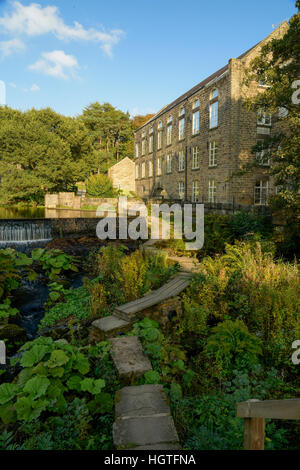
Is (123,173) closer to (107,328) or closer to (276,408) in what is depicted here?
(107,328)

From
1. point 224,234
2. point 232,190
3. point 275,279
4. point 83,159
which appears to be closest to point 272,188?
point 232,190

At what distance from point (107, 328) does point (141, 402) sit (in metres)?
1.63

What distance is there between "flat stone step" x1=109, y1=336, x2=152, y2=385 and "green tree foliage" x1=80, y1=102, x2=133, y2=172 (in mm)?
52459

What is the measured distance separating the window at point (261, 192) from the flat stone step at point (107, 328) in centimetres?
1829

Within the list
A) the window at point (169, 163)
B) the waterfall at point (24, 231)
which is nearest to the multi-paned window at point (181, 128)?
the window at point (169, 163)

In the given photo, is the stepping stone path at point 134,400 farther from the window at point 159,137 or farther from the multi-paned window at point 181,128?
the window at point 159,137

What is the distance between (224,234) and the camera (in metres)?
10.4

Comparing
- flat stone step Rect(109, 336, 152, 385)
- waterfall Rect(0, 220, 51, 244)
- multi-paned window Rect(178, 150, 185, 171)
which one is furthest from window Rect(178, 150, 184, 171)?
flat stone step Rect(109, 336, 152, 385)

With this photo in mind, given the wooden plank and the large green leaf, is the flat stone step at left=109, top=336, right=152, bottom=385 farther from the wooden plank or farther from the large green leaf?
the wooden plank

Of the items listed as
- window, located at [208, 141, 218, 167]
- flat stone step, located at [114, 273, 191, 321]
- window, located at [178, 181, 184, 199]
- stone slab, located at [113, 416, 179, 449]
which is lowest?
stone slab, located at [113, 416, 179, 449]

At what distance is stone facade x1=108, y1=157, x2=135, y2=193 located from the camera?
42.6m

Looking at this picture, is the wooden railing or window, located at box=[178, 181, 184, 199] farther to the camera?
window, located at box=[178, 181, 184, 199]

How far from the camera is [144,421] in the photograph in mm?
2693

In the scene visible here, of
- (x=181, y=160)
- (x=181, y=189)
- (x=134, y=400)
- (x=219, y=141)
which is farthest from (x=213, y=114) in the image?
(x=134, y=400)
